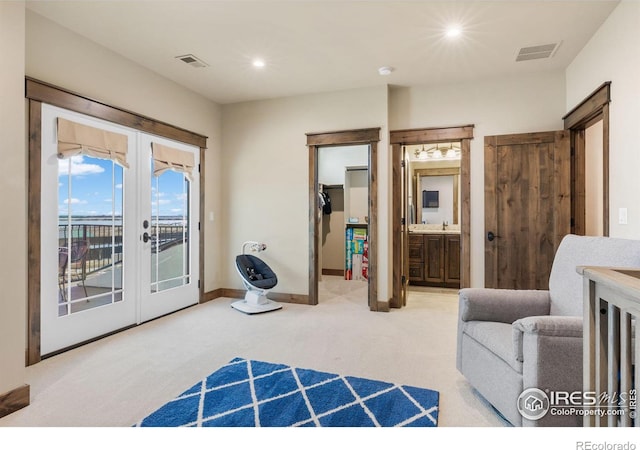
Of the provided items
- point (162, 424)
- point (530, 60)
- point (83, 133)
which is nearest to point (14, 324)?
point (162, 424)

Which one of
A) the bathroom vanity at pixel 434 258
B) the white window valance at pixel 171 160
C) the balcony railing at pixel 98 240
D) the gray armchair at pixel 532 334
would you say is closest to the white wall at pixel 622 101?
the gray armchair at pixel 532 334

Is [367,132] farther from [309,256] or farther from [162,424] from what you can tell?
[162,424]

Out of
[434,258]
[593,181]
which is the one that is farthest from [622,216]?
[434,258]

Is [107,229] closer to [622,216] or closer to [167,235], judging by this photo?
[167,235]

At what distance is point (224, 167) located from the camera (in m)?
4.95

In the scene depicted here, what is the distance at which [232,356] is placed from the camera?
9.06 feet

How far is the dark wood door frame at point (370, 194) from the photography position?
419cm

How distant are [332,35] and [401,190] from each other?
2.12 m

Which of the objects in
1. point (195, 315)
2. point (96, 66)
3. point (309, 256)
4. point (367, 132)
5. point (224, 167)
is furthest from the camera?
point (224, 167)

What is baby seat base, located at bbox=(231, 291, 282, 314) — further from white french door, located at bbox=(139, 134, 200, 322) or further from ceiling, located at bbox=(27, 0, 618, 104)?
ceiling, located at bbox=(27, 0, 618, 104)

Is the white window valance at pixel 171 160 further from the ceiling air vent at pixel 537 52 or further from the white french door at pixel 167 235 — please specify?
the ceiling air vent at pixel 537 52

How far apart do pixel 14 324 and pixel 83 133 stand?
5.77 feet

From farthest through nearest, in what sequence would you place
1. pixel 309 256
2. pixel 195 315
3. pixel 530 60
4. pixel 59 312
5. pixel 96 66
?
pixel 309 256, pixel 195 315, pixel 530 60, pixel 96 66, pixel 59 312

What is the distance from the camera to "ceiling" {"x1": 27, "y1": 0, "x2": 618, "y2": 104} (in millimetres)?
2623
